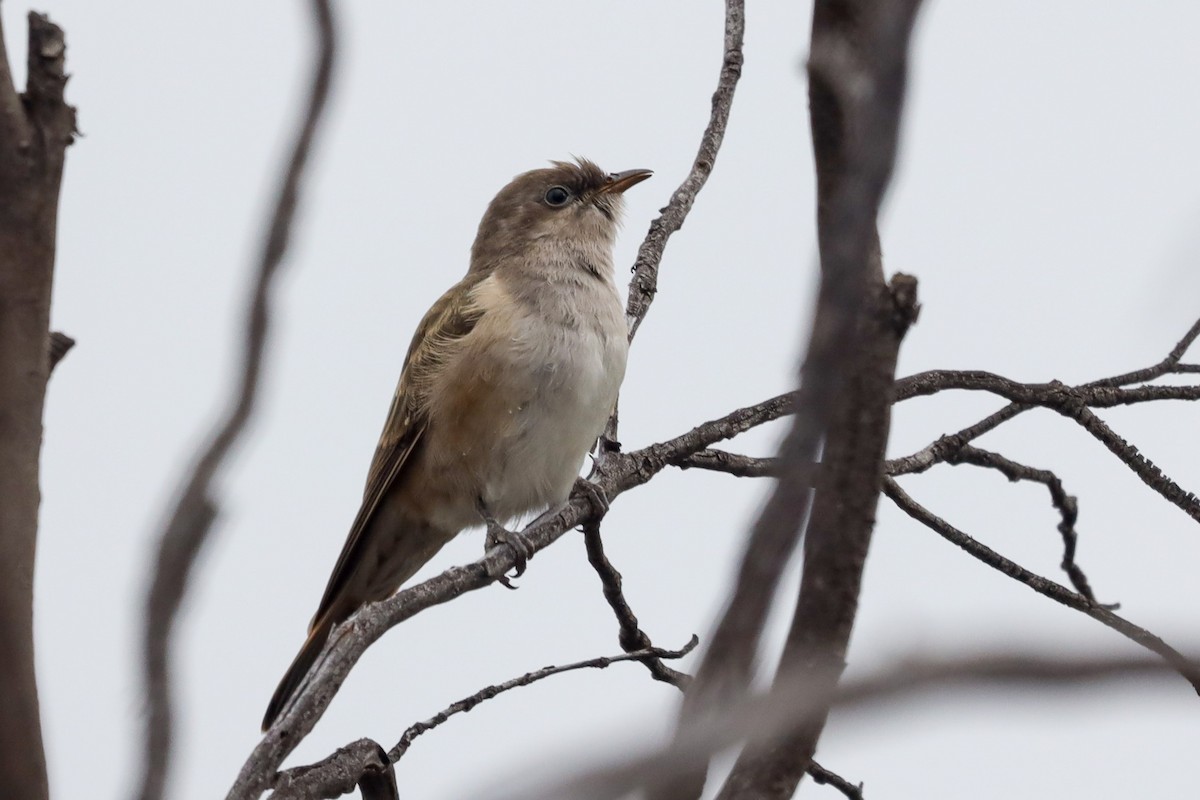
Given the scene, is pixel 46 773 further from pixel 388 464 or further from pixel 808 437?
pixel 388 464

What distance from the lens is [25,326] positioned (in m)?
1.66

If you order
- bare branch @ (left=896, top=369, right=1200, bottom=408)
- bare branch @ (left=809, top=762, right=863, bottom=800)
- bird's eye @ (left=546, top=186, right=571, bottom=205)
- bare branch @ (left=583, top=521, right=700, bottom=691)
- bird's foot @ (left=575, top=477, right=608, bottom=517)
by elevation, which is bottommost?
bare branch @ (left=809, top=762, right=863, bottom=800)

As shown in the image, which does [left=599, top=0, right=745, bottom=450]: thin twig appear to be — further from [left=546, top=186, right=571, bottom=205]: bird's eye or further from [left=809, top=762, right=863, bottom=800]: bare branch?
[left=809, top=762, right=863, bottom=800]: bare branch

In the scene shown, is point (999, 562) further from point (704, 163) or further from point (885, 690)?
point (885, 690)

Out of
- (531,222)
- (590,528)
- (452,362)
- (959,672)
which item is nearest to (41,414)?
(959,672)

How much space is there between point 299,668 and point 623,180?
3.20 metres

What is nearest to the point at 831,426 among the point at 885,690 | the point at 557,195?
the point at 885,690

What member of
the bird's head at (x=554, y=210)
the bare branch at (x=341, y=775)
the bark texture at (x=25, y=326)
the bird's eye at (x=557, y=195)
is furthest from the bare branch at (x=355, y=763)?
the bird's eye at (x=557, y=195)

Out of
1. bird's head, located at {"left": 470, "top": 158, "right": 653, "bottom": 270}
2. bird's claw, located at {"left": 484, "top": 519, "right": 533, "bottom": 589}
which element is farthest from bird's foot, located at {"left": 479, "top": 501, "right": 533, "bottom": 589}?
bird's head, located at {"left": 470, "top": 158, "right": 653, "bottom": 270}

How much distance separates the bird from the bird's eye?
41 cm

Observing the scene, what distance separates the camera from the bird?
5691 mm

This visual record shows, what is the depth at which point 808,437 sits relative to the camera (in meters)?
1.13

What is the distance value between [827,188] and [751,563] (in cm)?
48

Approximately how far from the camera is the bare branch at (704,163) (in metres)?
5.78
